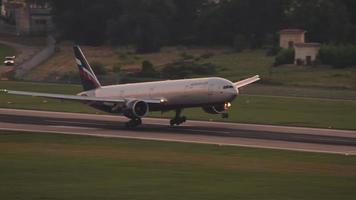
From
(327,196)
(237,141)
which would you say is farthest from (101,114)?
(327,196)

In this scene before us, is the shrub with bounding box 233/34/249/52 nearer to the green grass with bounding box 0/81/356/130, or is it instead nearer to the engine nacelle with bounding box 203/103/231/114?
the green grass with bounding box 0/81/356/130

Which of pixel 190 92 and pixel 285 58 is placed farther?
pixel 285 58

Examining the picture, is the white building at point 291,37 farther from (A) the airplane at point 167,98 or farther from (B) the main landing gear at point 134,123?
(B) the main landing gear at point 134,123

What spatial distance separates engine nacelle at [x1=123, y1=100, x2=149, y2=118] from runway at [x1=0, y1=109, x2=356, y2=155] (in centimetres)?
92

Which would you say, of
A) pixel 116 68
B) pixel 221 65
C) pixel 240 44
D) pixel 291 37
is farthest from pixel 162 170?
pixel 240 44

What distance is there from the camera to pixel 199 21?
143375 mm

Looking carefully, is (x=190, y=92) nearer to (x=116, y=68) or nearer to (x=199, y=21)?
(x=116, y=68)

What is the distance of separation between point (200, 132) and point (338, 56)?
2054 inches

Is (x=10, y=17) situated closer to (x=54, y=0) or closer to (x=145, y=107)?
(x=54, y=0)

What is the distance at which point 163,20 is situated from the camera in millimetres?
142125

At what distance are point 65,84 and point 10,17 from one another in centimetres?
7774

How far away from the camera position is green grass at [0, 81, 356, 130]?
211 feet

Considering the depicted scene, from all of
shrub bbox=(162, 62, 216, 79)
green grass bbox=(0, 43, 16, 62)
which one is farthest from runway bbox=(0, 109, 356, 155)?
green grass bbox=(0, 43, 16, 62)

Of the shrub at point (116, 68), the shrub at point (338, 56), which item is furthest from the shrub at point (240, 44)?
the shrub at point (338, 56)
